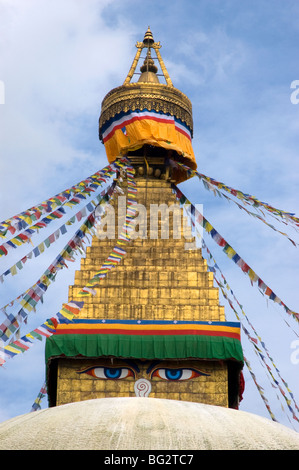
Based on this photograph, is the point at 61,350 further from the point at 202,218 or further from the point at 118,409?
the point at 118,409

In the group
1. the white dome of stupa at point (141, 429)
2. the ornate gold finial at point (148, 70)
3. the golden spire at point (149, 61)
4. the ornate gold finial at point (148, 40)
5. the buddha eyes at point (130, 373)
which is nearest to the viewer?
the white dome of stupa at point (141, 429)

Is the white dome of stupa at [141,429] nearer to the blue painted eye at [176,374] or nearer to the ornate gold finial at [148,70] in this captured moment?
the blue painted eye at [176,374]

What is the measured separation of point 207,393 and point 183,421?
8078 mm

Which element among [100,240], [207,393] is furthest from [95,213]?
[207,393]

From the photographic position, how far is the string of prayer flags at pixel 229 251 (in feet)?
52.3

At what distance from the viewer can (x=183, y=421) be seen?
7746 millimetres

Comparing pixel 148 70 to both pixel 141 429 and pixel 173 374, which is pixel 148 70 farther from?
pixel 141 429

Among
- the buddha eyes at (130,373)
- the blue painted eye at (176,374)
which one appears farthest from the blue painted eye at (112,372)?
the blue painted eye at (176,374)

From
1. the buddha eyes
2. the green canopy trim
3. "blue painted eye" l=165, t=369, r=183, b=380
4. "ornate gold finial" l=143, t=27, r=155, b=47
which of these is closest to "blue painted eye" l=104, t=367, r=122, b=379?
the buddha eyes

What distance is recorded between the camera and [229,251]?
17.2 m

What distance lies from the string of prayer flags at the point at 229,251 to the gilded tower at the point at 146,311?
17.0 inches
